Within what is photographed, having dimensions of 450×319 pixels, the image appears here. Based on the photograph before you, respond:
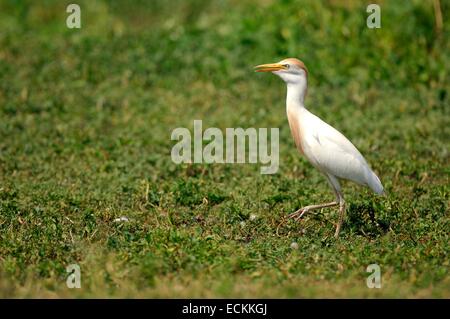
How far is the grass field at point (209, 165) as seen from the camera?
19.6ft

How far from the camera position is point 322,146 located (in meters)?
6.78

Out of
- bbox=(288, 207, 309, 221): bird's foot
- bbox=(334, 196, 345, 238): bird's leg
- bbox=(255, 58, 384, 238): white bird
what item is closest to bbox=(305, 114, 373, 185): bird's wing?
bbox=(255, 58, 384, 238): white bird

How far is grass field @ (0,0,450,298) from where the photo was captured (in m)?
5.98

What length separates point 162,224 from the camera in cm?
697

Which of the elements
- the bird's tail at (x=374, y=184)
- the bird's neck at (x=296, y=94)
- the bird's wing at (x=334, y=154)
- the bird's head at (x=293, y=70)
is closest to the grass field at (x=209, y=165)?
the bird's tail at (x=374, y=184)

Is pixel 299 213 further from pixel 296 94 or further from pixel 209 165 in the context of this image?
pixel 209 165

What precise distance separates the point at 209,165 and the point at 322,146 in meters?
1.99

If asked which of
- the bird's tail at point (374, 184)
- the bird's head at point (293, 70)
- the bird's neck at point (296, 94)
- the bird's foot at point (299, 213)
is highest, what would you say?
the bird's head at point (293, 70)

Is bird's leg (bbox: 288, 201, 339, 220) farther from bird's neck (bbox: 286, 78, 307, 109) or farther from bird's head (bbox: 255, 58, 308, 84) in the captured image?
bird's head (bbox: 255, 58, 308, 84)

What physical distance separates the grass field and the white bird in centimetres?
31

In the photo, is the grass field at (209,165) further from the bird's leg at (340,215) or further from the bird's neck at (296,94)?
the bird's neck at (296,94)

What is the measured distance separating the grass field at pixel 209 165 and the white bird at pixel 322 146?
0.31 meters
